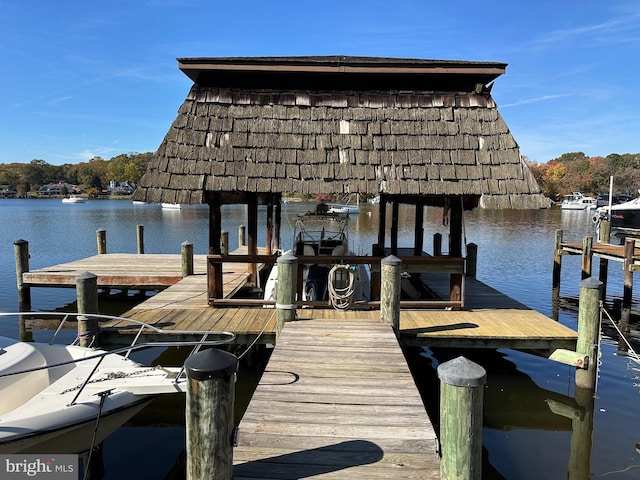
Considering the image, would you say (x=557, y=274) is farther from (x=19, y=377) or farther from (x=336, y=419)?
(x=19, y=377)

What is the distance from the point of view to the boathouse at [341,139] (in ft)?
28.1

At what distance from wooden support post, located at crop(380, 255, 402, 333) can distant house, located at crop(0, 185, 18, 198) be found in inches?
6595

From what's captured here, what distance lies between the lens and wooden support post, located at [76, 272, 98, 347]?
7402mm

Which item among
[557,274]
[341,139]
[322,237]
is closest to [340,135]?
[341,139]

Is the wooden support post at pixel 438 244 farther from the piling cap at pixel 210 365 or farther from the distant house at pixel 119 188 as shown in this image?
the distant house at pixel 119 188

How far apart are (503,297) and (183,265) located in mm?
9523

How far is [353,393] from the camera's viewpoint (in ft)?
17.6

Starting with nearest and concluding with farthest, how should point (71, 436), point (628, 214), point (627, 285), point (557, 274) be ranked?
point (71, 436), point (627, 285), point (557, 274), point (628, 214)

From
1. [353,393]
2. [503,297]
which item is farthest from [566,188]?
[353,393]

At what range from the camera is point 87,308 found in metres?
7.59

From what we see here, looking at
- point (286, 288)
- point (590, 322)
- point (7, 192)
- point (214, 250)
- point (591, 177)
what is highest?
point (591, 177)

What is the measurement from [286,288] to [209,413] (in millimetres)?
4199

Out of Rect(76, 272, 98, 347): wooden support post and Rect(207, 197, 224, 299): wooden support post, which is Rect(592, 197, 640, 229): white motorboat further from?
Rect(76, 272, 98, 347): wooden support post

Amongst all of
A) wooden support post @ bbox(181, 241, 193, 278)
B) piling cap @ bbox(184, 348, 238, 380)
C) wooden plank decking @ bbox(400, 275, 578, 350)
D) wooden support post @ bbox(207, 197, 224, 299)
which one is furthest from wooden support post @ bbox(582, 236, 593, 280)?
piling cap @ bbox(184, 348, 238, 380)
